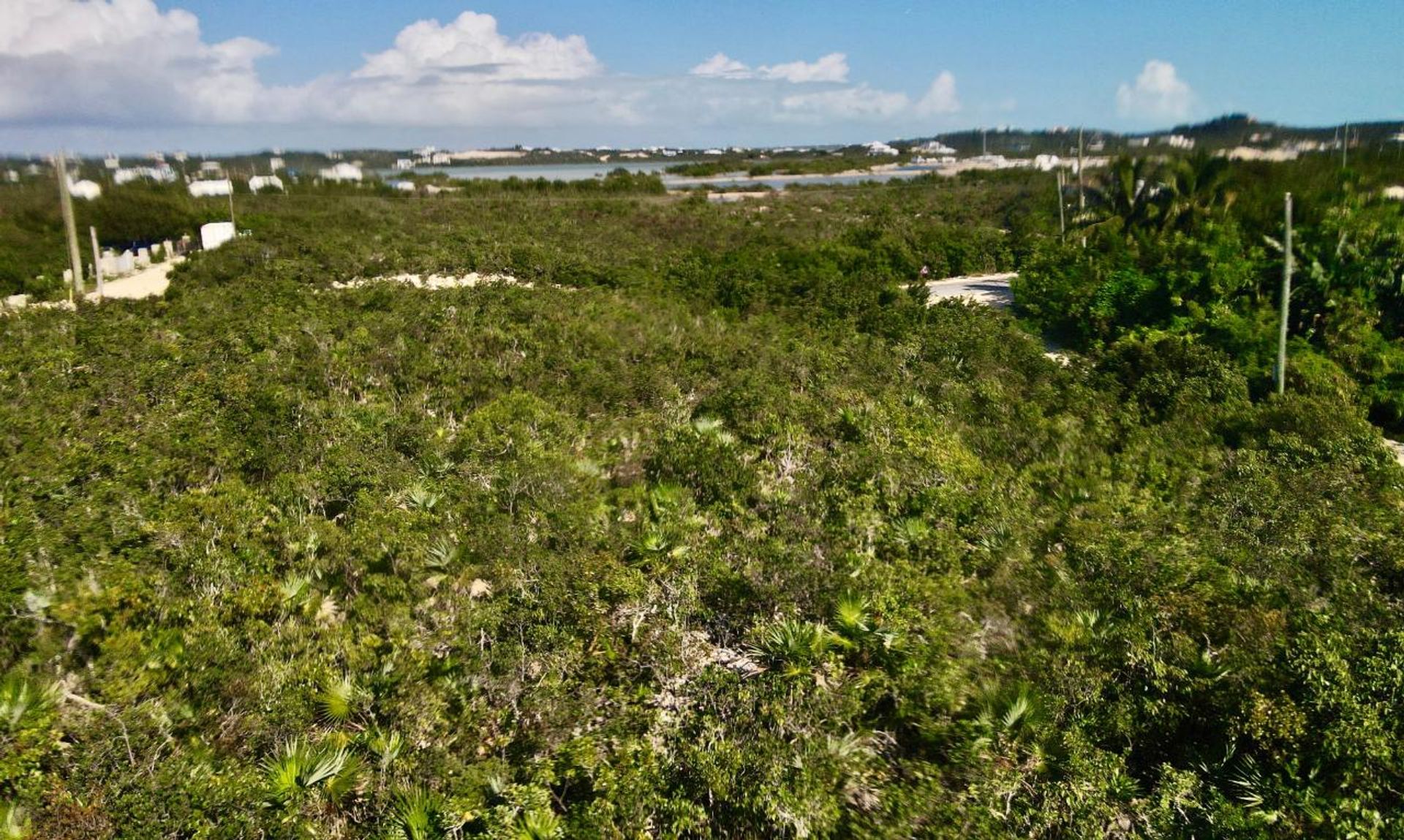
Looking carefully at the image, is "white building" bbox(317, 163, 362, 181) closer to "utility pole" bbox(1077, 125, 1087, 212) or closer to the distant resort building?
the distant resort building

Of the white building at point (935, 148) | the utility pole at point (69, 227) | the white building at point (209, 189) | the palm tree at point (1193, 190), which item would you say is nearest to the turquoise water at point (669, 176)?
the white building at point (209, 189)

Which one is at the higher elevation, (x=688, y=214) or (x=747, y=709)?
(x=688, y=214)

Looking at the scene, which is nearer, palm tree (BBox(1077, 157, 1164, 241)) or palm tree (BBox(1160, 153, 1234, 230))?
palm tree (BBox(1160, 153, 1234, 230))

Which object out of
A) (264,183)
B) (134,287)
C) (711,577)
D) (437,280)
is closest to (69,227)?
(134,287)

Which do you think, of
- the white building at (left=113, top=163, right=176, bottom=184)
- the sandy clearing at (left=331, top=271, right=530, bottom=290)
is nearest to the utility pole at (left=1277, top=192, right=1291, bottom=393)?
the sandy clearing at (left=331, top=271, right=530, bottom=290)

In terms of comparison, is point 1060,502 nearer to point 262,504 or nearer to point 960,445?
point 960,445

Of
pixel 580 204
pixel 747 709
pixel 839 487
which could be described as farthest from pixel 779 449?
pixel 580 204
